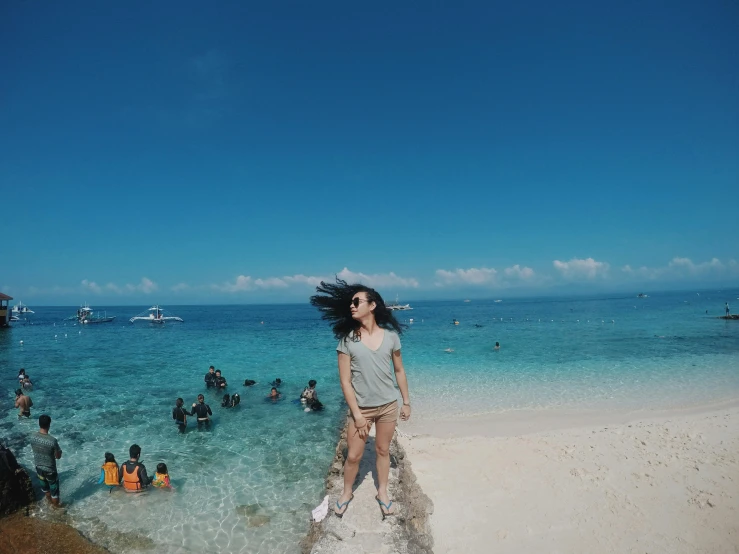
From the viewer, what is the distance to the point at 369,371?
13.4ft

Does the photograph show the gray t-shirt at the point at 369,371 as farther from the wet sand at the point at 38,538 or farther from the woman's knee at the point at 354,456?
the wet sand at the point at 38,538

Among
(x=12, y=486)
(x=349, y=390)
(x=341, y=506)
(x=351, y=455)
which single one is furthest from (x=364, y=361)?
(x=12, y=486)

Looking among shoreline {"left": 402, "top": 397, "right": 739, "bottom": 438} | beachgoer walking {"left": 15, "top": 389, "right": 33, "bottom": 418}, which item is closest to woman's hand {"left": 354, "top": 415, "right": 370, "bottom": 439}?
shoreline {"left": 402, "top": 397, "right": 739, "bottom": 438}

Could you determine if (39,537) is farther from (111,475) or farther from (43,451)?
(111,475)

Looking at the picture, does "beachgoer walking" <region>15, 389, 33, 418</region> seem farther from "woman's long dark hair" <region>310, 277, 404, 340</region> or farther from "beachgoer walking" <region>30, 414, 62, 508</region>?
"woman's long dark hair" <region>310, 277, 404, 340</region>

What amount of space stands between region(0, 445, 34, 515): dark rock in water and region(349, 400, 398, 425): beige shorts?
310 inches

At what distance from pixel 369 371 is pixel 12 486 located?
829cm

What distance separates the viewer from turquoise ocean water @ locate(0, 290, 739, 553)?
7129mm

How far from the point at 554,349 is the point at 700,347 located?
35.0 ft

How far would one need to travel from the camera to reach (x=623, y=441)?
10094 mm

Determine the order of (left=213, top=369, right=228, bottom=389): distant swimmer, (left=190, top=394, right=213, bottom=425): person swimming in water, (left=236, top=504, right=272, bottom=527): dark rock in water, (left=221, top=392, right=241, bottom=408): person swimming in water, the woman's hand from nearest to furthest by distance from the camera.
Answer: the woman's hand < (left=236, top=504, right=272, bottom=527): dark rock in water < (left=190, top=394, right=213, bottom=425): person swimming in water < (left=221, top=392, right=241, bottom=408): person swimming in water < (left=213, top=369, right=228, bottom=389): distant swimmer

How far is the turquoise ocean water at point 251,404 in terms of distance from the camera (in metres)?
7.13

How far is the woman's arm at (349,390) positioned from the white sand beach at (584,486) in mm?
3541

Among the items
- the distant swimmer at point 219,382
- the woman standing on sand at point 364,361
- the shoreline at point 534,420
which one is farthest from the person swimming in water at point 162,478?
the distant swimmer at point 219,382
